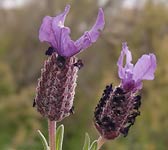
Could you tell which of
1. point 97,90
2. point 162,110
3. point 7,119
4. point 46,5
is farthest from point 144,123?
point 46,5

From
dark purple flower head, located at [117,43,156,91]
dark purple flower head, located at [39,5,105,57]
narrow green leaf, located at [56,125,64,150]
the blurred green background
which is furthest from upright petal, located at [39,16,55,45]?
the blurred green background

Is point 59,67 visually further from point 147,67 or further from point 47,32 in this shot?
point 147,67

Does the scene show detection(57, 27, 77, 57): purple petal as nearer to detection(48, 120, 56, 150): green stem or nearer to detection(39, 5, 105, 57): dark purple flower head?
detection(39, 5, 105, 57): dark purple flower head

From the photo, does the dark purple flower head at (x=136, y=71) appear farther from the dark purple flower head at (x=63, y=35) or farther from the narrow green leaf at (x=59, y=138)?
the narrow green leaf at (x=59, y=138)

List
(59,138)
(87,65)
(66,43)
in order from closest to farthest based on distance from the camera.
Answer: (66,43) → (59,138) → (87,65)

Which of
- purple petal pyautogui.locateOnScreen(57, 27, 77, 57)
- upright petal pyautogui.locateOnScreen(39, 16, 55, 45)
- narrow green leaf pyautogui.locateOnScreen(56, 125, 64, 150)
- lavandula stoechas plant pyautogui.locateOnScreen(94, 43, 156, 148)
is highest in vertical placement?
upright petal pyautogui.locateOnScreen(39, 16, 55, 45)

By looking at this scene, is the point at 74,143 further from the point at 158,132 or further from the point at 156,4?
the point at 156,4

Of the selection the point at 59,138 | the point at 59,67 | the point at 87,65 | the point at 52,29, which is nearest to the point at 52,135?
the point at 59,138
